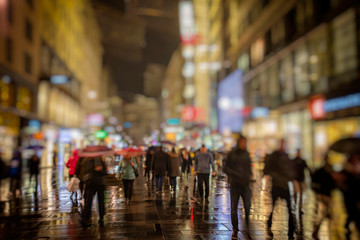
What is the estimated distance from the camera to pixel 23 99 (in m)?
37.5

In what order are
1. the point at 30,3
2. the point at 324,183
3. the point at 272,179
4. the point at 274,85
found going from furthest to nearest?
the point at 30,3, the point at 274,85, the point at 272,179, the point at 324,183

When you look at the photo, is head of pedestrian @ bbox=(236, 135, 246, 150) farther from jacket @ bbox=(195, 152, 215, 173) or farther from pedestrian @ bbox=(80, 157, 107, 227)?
jacket @ bbox=(195, 152, 215, 173)

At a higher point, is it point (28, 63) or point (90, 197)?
point (28, 63)

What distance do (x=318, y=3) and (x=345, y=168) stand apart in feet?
86.9

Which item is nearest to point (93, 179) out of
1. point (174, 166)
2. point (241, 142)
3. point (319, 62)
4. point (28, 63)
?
point (241, 142)

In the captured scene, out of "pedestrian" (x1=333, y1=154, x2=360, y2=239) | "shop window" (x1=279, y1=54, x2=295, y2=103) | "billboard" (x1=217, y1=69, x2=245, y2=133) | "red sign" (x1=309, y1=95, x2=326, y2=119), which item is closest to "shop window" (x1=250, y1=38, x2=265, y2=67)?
"billboard" (x1=217, y1=69, x2=245, y2=133)

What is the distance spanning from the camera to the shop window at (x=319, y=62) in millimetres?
28234

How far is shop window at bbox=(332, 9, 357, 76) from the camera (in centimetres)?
2455

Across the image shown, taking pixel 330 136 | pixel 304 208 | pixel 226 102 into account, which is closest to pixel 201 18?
pixel 226 102

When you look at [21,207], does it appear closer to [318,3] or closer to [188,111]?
[318,3]

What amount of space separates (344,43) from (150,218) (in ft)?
69.3

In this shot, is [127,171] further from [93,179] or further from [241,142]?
[241,142]

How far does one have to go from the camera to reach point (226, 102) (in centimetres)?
5616

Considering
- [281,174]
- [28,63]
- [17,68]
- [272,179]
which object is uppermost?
[28,63]
